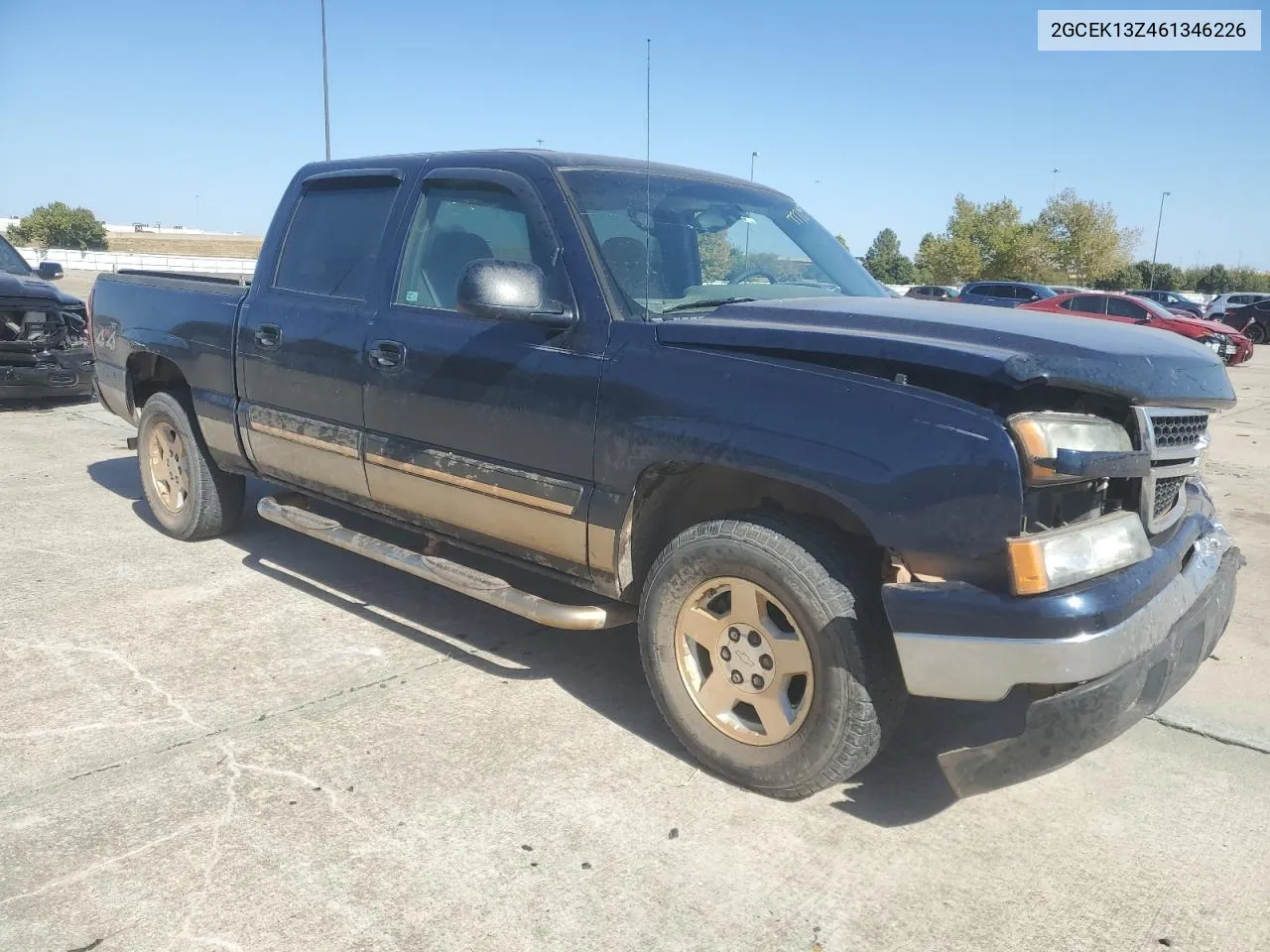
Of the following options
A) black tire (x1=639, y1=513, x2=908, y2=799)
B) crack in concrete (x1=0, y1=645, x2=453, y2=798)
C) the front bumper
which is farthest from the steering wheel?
the front bumper

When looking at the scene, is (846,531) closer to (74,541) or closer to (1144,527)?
(1144,527)

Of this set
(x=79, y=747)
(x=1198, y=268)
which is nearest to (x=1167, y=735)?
(x=79, y=747)

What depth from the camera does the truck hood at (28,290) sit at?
9.30 m

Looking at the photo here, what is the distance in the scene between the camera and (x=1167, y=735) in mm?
3518

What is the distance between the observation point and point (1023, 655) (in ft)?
7.93

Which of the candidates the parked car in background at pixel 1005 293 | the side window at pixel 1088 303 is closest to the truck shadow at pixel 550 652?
the side window at pixel 1088 303

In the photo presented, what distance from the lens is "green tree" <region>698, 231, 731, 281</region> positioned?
367 cm

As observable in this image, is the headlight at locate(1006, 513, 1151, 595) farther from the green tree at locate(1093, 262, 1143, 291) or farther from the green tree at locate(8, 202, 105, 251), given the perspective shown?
the green tree at locate(8, 202, 105, 251)

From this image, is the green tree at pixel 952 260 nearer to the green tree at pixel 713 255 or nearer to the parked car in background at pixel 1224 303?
the parked car in background at pixel 1224 303

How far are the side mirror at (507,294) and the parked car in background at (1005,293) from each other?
2331cm

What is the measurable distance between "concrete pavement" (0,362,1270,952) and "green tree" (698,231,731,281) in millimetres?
1628

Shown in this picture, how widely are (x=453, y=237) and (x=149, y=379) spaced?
2.77 meters

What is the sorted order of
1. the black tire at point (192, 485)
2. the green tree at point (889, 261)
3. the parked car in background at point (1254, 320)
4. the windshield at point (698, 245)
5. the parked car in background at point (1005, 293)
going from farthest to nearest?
the green tree at point (889, 261) → the parked car in background at point (1254, 320) → the parked car in background at point (1005, 293) → the black tire at point (192, 485) → the windshield at point (698, 245)

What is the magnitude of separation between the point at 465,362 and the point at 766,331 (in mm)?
1233
